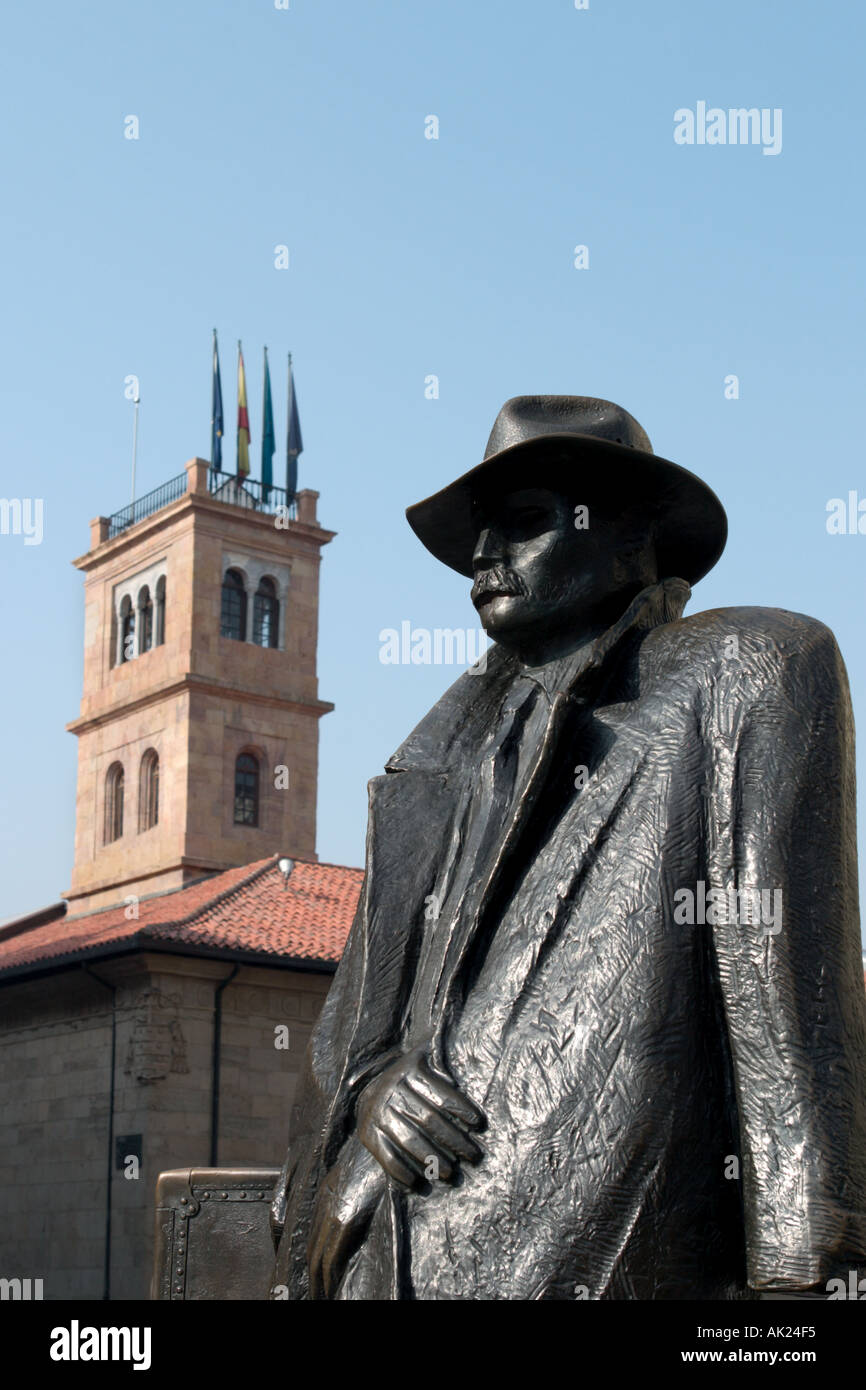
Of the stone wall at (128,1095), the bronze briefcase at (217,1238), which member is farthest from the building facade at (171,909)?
the bronze briefcase at (217,1238)

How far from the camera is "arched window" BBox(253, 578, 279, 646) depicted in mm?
48656

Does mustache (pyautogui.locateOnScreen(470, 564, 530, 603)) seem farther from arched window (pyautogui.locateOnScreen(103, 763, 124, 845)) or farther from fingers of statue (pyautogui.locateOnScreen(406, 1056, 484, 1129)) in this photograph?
arched window (pyautogui.locateOnScreen(103, 763, 124, 845))

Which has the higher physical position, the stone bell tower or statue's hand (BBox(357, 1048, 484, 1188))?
the stone bell tower

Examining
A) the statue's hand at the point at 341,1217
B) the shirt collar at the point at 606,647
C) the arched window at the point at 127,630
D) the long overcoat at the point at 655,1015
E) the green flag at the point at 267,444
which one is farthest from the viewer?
the green flag at the point at 267,444

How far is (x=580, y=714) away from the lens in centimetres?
270

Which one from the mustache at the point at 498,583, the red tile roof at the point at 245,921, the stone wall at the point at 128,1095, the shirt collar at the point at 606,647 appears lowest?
the stone wall at the point at 128,1095

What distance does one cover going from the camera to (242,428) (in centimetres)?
5316

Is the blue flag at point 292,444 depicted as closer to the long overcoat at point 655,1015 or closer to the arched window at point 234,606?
the arched window at point 234,606

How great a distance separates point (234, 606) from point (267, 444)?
730 cm

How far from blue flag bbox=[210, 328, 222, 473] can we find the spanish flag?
0.60 metres

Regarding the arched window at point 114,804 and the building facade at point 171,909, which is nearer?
the building facade at point 171,909

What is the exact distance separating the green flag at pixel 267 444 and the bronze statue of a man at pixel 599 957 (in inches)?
1940

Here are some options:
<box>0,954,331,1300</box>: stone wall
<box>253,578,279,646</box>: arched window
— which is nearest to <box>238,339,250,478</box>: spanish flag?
<box>253,578,279,646</box>: arched window

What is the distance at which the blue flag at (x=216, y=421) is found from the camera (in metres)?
52.3
